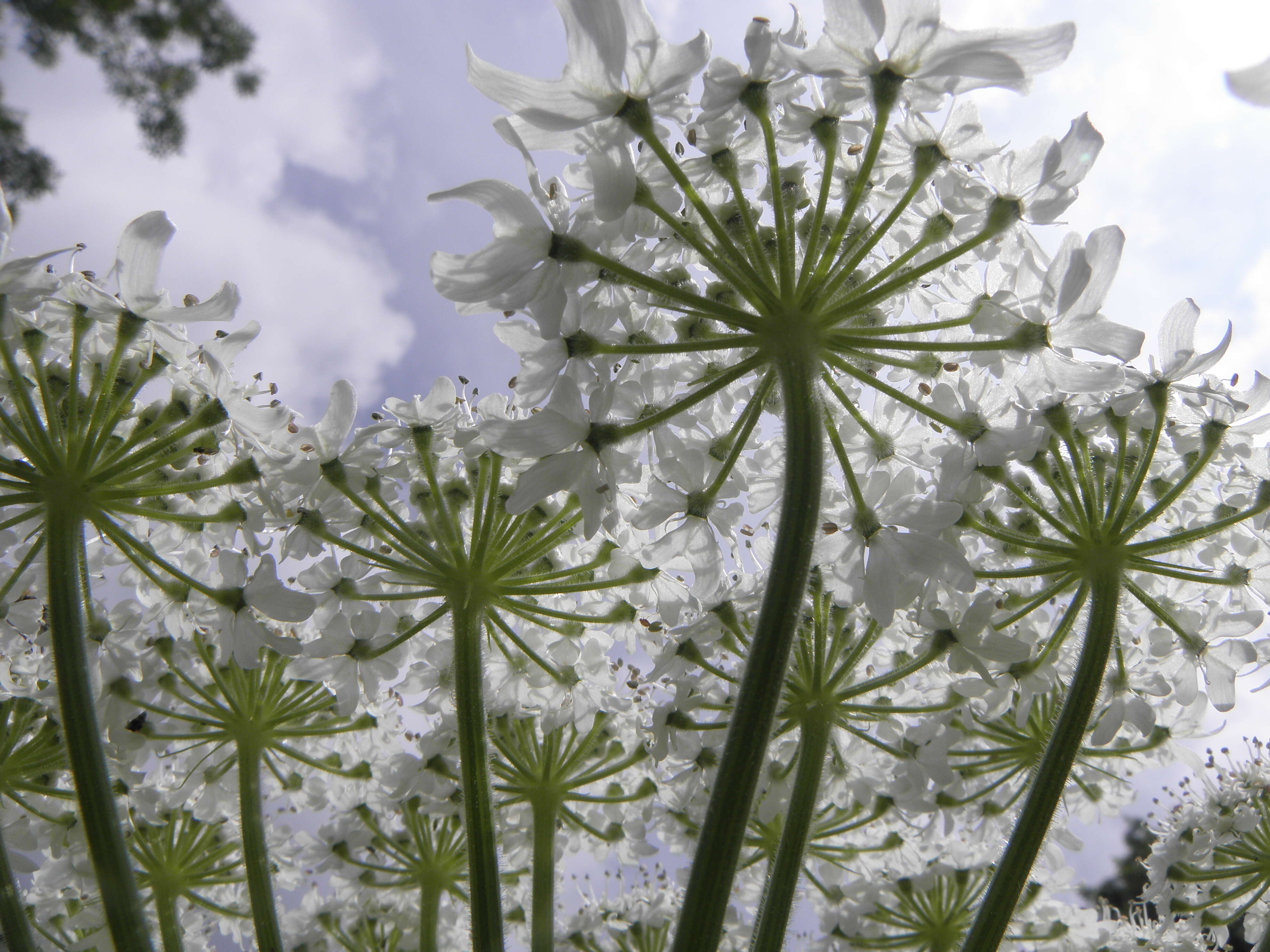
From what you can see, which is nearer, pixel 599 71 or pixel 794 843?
pixel 599 71

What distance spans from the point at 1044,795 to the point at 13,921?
4.54 meters

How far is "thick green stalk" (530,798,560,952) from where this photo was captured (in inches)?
207

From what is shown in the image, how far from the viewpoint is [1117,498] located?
4.28m

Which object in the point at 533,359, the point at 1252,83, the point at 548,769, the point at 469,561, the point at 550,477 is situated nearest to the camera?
the point at 1252,83

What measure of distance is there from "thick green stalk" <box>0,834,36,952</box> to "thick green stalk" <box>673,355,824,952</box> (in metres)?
3.02

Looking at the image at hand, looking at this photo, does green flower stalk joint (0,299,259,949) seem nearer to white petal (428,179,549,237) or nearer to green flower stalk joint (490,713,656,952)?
white petal (428,179,549,237)

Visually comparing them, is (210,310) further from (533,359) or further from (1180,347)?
(1180,347)

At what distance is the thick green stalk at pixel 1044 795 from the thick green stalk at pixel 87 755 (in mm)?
3416

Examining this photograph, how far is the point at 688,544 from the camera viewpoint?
4.39 metres

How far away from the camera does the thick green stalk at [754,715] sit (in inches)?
117

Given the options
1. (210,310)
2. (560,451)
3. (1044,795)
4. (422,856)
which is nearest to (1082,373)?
(1044,795)

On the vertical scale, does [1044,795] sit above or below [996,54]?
below

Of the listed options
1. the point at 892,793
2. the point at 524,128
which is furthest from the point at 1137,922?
the point at 524,128

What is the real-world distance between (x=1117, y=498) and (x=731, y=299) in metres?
2.12
